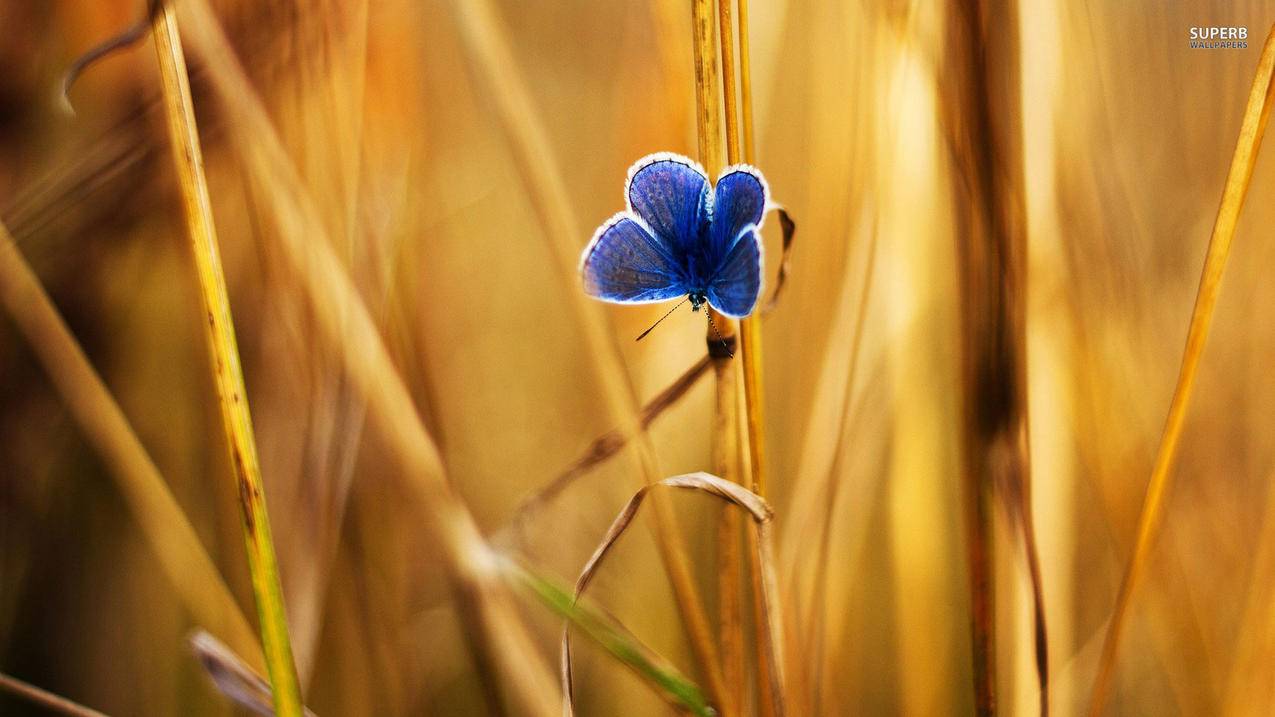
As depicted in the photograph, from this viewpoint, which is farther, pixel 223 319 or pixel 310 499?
pixel 310 499

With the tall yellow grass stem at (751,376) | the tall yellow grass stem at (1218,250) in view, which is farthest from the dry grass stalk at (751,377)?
the tall yellow grass stem at (1218,250)

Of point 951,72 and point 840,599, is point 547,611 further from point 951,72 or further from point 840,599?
point 951,72

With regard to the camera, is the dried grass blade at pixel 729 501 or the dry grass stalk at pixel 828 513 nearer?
the dried grass blade at pixel 729 501

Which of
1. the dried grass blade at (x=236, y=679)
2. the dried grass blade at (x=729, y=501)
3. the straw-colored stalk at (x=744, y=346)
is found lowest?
the dried grass blade at (x=236, y=679)

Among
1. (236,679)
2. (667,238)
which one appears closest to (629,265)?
(667,238)

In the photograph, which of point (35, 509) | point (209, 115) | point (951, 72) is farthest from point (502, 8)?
point (35, 509)

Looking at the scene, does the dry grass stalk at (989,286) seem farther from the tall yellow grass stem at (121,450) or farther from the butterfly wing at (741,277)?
the tall yellow grass stem at (121,450)

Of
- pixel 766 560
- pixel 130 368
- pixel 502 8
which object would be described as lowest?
pixel 766 560

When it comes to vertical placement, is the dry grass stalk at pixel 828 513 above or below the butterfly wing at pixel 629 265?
below
